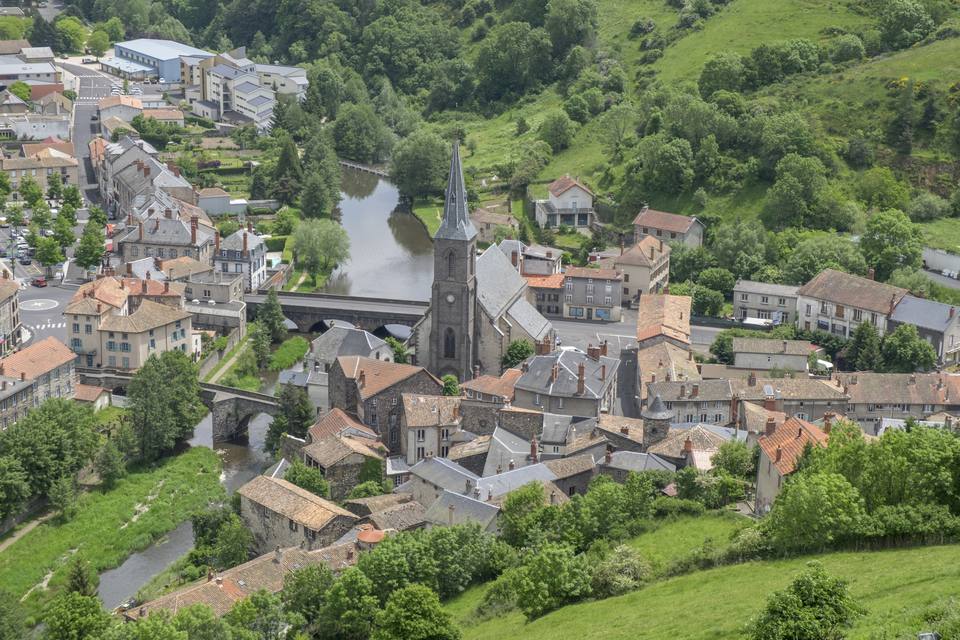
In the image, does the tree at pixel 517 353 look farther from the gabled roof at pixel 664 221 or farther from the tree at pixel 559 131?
the tree at pixel 559 131

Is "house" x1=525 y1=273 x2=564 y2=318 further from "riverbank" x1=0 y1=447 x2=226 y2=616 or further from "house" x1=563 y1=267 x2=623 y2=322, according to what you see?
"riverbank" x1=0 y1=447 x2=226 y2=616

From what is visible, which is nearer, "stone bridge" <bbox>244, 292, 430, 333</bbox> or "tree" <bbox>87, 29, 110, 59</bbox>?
"stone bridge" <bbox>244, 292, 430, 333</bbox>

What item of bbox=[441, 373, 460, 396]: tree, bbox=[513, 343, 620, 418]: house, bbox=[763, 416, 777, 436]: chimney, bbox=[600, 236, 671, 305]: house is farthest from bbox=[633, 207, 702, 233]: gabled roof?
bbox=[763, 416, 777, 436]: chimney

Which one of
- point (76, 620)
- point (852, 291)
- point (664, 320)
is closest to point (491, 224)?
point (664, 320)

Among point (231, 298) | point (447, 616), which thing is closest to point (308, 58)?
point (231, 298)

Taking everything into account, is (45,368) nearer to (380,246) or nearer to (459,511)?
(459,511)

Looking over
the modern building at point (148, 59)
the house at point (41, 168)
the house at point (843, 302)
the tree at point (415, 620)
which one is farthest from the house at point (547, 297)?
the modern building at point (148, 59)
